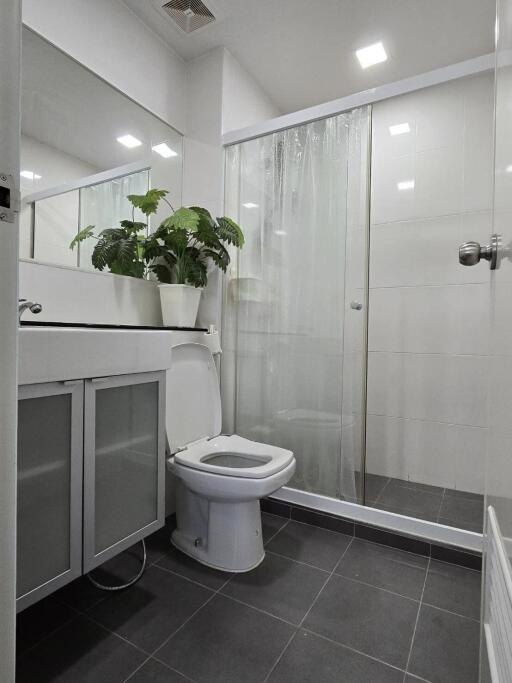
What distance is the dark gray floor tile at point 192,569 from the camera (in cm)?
141

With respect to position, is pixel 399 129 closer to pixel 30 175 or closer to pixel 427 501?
pixel 30 175

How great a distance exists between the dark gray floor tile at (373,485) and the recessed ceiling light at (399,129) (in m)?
2.00

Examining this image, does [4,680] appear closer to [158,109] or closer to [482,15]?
[158,109]

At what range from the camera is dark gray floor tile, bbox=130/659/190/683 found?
1.00 metres

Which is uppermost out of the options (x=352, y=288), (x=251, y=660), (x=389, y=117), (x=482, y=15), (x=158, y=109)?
(x=482, y=15)

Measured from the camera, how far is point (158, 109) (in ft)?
6.46

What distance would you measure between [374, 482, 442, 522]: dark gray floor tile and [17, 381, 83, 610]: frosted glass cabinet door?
4.42 feet

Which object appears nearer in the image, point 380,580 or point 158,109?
point 380,580

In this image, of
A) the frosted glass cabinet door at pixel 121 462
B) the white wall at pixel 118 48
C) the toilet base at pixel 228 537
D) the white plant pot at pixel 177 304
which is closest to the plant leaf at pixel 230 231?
the white plant pot at pixel 177 304

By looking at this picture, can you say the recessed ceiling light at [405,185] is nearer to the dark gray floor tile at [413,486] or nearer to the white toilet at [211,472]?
the white toilet at [211,472]

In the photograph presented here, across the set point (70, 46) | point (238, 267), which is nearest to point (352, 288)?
point (238, 267)

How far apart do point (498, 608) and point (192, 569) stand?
1.23 metres

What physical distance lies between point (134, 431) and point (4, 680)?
0.82m

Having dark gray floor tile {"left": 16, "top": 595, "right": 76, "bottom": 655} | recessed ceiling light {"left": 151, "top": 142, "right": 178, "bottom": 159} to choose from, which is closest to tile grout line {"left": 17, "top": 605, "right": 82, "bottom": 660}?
dark gray floor tile {"left": 16, "top": 595, "right": 76, "bottom": 655}
